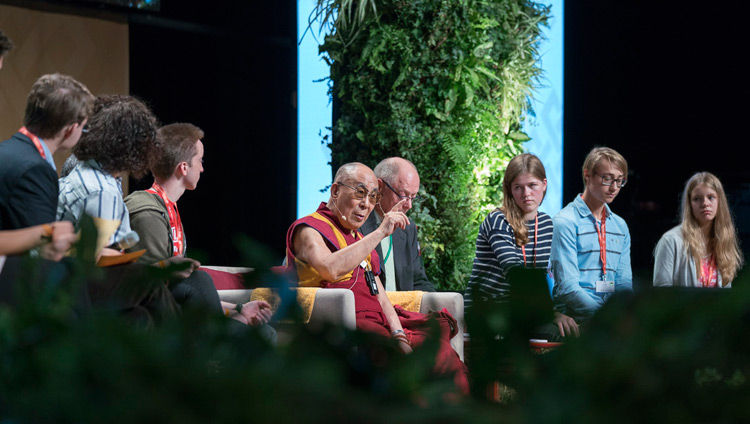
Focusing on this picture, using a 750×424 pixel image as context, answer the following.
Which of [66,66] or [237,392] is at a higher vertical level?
[66,66]

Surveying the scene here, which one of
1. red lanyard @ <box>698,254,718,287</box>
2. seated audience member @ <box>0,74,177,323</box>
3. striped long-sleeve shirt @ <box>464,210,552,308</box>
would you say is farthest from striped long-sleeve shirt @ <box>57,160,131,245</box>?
red lanyard @ <box>698,254,718,287</box>

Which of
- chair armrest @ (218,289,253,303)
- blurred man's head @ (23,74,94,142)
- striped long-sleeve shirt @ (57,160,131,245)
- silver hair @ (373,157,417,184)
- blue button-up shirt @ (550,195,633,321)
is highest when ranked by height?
blurred man's head @ (23,74,94,142)

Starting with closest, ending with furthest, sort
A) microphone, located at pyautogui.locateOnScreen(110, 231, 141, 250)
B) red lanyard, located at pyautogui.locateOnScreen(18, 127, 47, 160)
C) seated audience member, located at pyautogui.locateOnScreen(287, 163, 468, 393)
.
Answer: red lanyard, located at pyautogui.locateOnScreen(18, 127, 47, 160) → microphone, located at pyautogui.locateOnScreen(110, 231, 141, 250) → seated audience member, located at pyautogui.locateOnScreen(287, 163, 468, 393)

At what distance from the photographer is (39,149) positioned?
2.17 meters

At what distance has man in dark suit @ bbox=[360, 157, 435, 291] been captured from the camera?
12.6ft

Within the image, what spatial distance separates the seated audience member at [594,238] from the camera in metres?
3.43

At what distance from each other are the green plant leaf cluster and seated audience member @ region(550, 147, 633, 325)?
1983 millimetres

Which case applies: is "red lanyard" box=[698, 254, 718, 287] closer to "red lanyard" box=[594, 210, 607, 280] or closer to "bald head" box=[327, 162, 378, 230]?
"red lanyard" box=[594, 210, 607, 280]

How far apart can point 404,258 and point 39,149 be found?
2.10m

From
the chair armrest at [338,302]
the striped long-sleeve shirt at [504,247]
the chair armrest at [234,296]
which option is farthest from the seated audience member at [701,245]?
the chair armrest at [234,296]

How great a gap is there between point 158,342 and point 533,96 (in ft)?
19.2

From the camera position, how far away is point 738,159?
5520mm

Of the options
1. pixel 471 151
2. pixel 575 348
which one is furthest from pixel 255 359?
pixel 471 151

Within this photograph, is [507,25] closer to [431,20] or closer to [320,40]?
[431,20]
